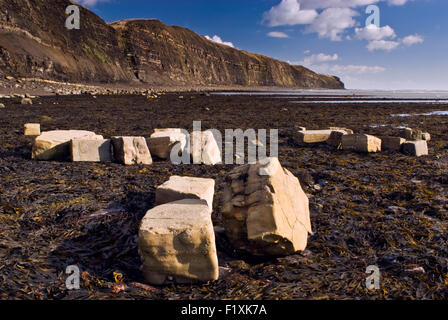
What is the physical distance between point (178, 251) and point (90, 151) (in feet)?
13.0

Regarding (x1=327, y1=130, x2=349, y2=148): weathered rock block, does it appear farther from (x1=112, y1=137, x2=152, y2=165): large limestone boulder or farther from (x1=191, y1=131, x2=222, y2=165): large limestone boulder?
(x1=112, y1=137, x2=152, y2=165): large limestone boulder

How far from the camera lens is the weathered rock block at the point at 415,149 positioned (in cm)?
665

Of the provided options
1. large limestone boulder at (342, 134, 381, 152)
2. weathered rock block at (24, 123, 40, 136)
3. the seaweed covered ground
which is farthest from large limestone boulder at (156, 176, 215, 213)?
weathered rock block at (24, 123, 40, 136)

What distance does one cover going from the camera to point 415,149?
21.8ft

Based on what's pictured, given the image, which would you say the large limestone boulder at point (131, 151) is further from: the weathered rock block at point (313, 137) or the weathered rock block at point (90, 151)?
the weathered rock block at point (313, 137)

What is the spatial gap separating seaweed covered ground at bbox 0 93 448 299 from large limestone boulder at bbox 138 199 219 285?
0.09 metres

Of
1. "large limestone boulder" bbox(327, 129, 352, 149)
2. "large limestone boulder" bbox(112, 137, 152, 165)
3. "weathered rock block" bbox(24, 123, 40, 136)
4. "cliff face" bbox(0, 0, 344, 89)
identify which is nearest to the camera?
"large limestone boulder" bbox(112, 137, 152, 165)

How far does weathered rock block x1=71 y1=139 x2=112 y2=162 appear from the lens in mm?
5660

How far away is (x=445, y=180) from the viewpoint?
4992 mm

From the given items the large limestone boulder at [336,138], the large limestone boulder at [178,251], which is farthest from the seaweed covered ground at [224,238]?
the large limestone boulder at [336,138]

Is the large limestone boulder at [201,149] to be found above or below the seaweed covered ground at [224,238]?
above

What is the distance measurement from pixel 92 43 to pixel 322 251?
51.2 meters

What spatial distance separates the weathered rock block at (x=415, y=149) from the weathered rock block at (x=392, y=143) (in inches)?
4.2
